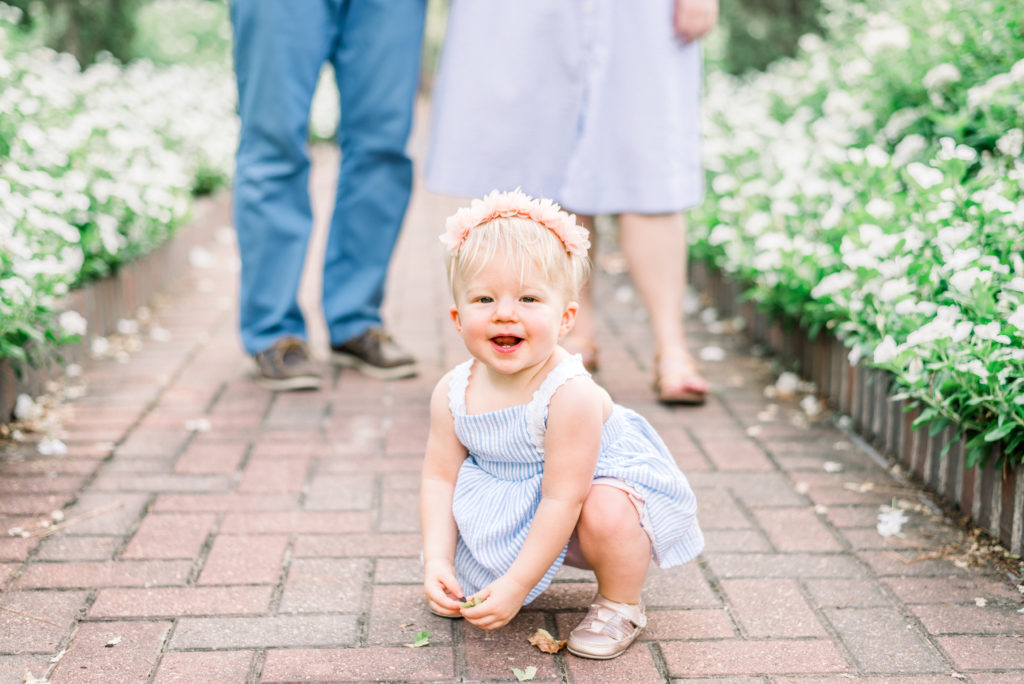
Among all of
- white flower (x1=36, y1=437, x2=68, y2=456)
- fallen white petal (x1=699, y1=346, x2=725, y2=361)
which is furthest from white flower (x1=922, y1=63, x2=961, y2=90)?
white flower (x1=36, y1=437, x2=68, y2=456)

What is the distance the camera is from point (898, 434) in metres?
2.68

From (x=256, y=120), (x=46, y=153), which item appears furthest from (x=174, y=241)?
(x=256, y=120)

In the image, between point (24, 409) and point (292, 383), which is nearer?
point (24, 409)

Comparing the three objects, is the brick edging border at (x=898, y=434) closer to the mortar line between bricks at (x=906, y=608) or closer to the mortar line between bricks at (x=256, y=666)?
the mortar line between bricks at (x=906, y=608)

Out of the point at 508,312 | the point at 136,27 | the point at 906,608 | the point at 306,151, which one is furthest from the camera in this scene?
the point at 136,27

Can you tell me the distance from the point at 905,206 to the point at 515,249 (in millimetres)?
1607

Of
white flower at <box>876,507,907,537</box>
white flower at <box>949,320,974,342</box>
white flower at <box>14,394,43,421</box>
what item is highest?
white flower at <box>949,320,974,342</box>

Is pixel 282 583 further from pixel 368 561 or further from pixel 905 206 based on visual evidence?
pixel 905 206

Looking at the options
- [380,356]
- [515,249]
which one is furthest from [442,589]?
[380,356]

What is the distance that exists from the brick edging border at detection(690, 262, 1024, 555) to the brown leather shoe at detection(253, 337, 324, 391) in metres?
1.53

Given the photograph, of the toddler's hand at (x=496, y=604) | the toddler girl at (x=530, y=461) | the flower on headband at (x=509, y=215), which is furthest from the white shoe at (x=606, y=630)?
the flower on headband at (x=509, y=215)

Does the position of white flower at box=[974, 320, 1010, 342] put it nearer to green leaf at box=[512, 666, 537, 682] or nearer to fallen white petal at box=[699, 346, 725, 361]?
green leaf at box=[512, 666, 537, 682]

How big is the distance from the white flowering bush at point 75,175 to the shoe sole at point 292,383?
0.60 meters

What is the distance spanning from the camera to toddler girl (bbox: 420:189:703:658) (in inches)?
68.1
